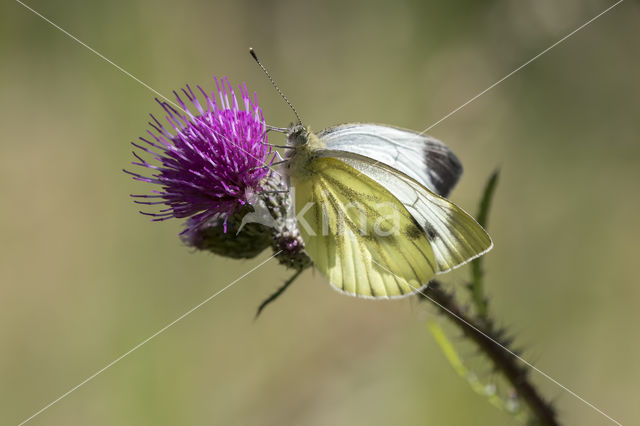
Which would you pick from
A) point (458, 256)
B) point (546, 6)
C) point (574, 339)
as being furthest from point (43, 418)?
point (546, 6)

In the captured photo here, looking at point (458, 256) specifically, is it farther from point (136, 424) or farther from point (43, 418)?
point (43, 418)

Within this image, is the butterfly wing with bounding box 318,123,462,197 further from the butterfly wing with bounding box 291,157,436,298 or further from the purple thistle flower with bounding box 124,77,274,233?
the purple thistle flower with bounding box 124,77,274,233

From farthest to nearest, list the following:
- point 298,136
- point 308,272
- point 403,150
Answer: point 308,272
point 403,150
point 298,136

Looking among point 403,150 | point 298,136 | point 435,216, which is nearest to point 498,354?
point 435,216

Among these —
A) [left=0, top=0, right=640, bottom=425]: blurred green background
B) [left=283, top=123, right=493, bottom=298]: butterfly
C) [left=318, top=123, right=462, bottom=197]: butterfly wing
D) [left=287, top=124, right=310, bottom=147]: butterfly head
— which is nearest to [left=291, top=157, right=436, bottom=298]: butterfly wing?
[left=283, top=123, right=493, bottom=298]: butterfly

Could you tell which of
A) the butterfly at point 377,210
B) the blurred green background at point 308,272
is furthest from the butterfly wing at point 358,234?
the blurred green background at point 308,272

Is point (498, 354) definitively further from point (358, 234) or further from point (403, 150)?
point (403, 150)

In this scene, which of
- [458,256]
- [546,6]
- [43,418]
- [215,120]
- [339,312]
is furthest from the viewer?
[339,312]
